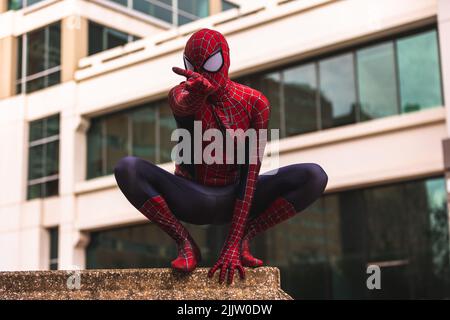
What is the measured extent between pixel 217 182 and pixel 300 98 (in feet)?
48.5

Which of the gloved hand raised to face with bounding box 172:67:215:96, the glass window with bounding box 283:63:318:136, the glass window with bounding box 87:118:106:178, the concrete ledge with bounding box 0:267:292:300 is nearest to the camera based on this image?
the concrete ledge with bounding box 0:267:292:300

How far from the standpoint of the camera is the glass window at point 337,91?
63.9ft

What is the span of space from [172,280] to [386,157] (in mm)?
13578

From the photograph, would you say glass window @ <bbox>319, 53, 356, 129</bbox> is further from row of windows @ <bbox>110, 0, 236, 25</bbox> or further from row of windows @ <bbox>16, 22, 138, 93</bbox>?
row of windows @ <bbox>16, 22, 138, 93</bbox>

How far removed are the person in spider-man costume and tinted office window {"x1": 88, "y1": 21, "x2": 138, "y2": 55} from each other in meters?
20.0

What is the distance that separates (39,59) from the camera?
25.7 m

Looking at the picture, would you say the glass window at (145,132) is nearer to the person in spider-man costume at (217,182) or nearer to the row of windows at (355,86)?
the row of windows at (355,86)

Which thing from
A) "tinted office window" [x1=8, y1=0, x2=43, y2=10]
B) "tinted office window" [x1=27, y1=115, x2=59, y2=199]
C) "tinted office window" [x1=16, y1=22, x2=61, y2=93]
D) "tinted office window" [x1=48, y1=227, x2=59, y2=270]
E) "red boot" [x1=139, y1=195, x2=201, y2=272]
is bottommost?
"red boot" [x1=139, y1=195, x2=201, y2=272]

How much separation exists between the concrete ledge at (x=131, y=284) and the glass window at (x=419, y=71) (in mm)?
13554

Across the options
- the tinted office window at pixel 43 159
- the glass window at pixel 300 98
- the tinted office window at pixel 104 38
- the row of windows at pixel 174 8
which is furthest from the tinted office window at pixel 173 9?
the glass window at pixel 300 98

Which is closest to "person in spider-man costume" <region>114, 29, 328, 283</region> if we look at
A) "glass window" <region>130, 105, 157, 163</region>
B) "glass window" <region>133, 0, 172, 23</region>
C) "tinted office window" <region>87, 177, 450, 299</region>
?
"tinted office window" <region>87, 177, 450, 299</region>

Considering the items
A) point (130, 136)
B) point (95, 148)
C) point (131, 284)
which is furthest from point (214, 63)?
point (95, 148)

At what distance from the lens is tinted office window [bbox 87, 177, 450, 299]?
17.6 meters

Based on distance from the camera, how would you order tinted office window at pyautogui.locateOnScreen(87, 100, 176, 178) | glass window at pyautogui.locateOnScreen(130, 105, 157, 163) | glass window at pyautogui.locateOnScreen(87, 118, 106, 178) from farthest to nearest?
glass window at pyautogui.locateOnScreen(87, 118, 106, 178)
glass window at pyautogui.locateOnScreen(130, 105, 157, 163)
tinted office window at pyautogui.locateOnScreen(87, 100, 176, 178)
